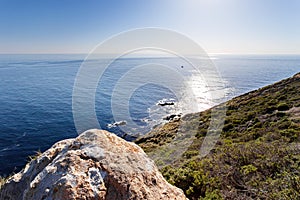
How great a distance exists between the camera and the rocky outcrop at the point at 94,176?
273 centimetres

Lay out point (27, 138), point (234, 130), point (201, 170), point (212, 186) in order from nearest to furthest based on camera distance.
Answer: point (212, 186) → point (201, 170) → point (234, 130) → point (27, 138)

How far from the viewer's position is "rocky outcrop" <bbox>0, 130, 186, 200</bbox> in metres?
2.73

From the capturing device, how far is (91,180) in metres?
2.85

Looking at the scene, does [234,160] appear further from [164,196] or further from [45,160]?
[45,160]

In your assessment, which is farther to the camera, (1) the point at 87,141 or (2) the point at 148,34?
(2) the point at 148,34

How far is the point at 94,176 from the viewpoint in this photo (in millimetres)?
2896

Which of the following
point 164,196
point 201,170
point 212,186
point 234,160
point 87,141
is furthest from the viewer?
point 234,160

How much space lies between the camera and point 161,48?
7.28 metres

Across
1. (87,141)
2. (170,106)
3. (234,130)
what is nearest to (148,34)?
(87,141)

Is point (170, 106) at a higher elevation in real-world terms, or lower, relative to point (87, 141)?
lower

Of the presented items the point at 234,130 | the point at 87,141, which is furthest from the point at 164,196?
the point at 234,130

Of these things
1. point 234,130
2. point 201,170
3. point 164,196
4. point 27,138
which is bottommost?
point 27,138

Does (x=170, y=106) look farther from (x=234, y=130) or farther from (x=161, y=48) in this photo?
(x=161, y=48)

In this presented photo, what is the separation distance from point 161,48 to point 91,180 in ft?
17.5
